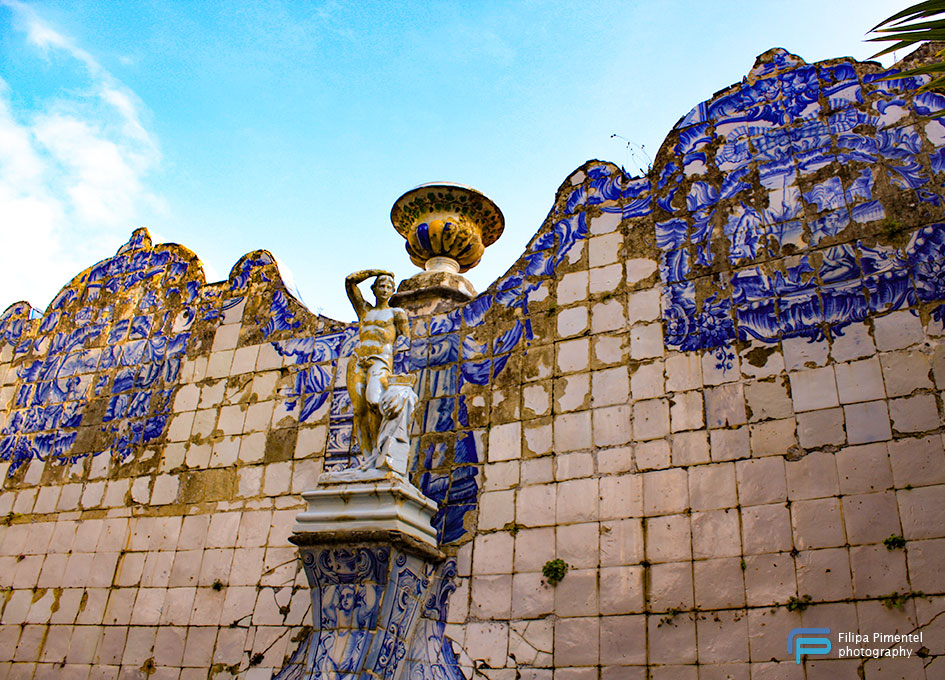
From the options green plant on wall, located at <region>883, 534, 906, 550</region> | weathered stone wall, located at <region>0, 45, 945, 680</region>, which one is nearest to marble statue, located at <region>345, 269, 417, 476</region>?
weathered stone wall, located at <region>0, 45, 945, 680</region>

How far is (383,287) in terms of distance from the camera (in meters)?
6.22

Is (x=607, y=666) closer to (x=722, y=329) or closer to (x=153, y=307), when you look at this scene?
(x=722, y=329)

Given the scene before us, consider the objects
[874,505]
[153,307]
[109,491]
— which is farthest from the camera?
[153,307]

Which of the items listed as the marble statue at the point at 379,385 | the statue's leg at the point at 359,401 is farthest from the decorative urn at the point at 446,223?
the statue's leg at the point at 359,401

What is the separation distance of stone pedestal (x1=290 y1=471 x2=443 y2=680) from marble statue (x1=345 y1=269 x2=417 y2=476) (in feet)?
0.76

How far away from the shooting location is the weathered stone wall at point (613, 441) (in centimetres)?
455

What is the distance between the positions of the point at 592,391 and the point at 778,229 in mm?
1613

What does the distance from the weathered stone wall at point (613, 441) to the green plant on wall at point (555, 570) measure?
0.14ft

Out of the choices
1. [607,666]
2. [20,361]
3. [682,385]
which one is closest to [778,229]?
[682,385]

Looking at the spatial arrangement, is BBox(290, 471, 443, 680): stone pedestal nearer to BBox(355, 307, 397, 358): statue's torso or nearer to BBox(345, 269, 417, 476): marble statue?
BBox(345, 269, 417, 476): marble statue

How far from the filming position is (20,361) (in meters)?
8.41

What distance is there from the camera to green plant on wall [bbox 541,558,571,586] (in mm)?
5090

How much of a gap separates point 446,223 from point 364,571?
3.20 meters

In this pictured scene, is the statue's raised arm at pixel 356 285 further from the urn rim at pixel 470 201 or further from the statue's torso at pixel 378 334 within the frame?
the urn rim at pixel 470 201
